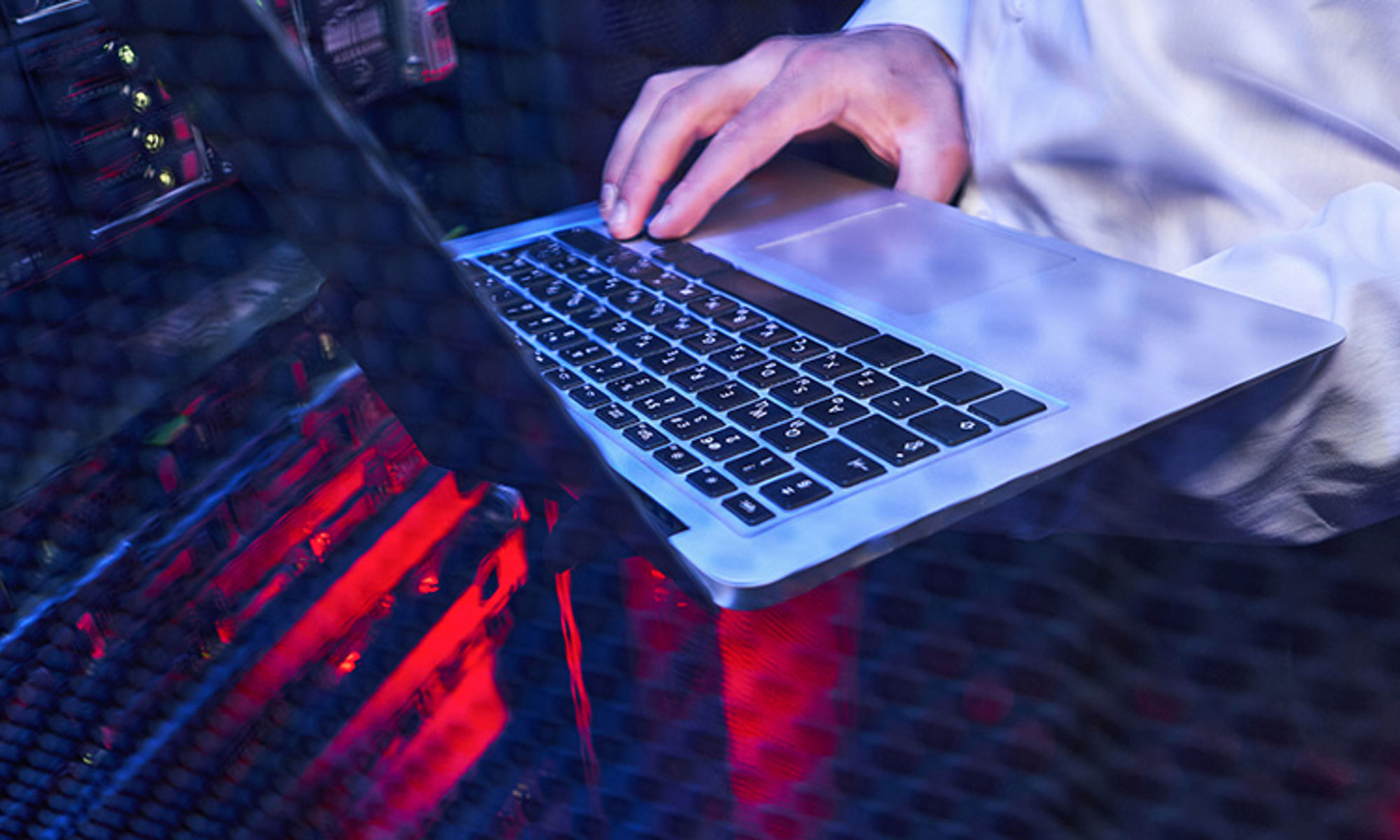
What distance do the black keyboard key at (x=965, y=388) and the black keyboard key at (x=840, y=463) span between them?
0.15 ft

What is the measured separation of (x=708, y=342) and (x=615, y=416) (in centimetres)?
6

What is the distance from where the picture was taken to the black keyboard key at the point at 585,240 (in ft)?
1.59

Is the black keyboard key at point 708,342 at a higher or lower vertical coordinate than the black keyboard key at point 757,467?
higher

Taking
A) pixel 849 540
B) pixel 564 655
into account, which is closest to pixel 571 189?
pixel 564 655

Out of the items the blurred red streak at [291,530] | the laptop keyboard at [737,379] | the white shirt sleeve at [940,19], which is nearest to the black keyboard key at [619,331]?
the laptop keyboard at [737,379]

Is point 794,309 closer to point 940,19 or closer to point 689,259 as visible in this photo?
point 689,259

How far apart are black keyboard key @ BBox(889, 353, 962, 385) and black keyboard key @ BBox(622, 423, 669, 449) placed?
0.09 metres

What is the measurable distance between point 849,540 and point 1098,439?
3.6 inches

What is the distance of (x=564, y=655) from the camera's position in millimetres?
425

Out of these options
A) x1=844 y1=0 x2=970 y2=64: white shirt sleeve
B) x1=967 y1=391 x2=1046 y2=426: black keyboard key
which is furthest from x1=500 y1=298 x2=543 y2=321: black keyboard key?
x1=844 y1=0 x2=970 y2=64: white shirt sleeve

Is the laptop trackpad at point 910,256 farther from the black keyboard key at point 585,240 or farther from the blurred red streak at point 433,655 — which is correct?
the blurred red streak at point 433,655

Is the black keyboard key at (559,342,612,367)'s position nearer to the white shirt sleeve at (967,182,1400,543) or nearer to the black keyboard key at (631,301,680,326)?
the black keyboard key at (631,301,680,326)

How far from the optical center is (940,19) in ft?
1.91

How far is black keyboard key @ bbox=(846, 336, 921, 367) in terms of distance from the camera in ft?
1.16
